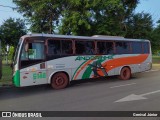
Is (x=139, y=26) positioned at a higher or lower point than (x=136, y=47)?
higher

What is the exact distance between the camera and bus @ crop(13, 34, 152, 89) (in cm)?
1259

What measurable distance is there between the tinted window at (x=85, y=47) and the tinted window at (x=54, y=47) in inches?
48.5

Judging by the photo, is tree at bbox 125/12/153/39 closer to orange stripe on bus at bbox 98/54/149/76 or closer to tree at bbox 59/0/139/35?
tree at bbox 59/0/139/35

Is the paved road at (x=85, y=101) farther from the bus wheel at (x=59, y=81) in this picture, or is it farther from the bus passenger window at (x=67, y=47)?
the bus passenger window at (x=67, y=47)

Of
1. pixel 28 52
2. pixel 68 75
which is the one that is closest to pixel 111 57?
pixel 68 75

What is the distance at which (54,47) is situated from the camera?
13680 millimetres

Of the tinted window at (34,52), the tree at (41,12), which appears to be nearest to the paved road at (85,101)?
the tinted window at (34,52)

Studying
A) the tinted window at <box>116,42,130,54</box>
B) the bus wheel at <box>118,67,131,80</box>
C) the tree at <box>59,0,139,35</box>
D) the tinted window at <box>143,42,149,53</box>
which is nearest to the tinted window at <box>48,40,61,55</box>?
the tinted window at <box>116,42,130,54</box>

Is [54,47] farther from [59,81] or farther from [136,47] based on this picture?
[136,47]

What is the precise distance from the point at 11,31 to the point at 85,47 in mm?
23857

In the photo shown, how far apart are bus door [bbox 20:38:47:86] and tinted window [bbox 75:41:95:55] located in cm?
225

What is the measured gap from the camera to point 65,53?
14.1 meters

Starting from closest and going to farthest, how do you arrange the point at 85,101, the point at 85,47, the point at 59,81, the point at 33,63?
the point at 85,101 < the point at 33,63 < the point at 59,81 < the point at 85,47

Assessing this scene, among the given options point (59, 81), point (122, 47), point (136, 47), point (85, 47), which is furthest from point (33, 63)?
point (136, 47)
